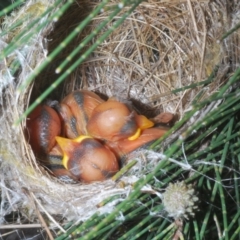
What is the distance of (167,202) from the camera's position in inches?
28.2

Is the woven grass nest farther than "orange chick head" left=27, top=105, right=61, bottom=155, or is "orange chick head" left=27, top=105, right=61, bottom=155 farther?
"orange chick head" left=27, top=105, right=61, bottom=155

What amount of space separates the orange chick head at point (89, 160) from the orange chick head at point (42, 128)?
0.04 meters

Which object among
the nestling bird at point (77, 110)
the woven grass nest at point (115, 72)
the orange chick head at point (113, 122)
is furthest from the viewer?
the nestling bird at point (77, 110)

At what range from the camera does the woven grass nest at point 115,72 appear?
0.88 metres

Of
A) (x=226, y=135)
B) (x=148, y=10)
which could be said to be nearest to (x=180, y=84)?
(x=148, y=10)

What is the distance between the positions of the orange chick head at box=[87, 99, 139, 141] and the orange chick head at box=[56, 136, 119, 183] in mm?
35

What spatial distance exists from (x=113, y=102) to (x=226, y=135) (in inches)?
10.7

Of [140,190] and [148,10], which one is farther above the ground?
[148,10]

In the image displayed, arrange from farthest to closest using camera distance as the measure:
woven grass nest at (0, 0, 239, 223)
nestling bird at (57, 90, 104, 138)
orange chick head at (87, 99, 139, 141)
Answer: nestling bird at (57, 90, 104, 138) < orange chick head at (87, 99, 139, 141) < woven grass nest at (0, 0, 239, 223)

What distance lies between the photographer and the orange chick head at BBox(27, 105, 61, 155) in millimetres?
990

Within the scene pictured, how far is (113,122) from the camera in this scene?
0.99 meters

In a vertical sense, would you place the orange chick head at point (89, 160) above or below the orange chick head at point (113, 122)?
below

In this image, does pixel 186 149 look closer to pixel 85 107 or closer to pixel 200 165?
pixel 200 165

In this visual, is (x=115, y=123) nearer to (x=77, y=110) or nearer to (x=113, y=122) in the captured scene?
(x=113, y=122)
